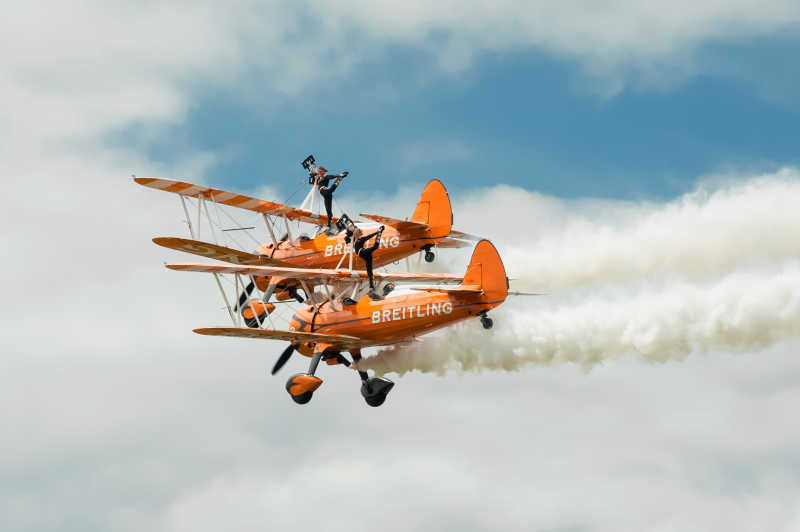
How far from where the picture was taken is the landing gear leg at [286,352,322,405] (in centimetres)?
2942

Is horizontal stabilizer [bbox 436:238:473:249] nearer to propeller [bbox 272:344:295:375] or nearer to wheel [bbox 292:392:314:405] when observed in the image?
propeller [bbox 272:344:295:375]

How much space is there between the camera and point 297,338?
29.3m

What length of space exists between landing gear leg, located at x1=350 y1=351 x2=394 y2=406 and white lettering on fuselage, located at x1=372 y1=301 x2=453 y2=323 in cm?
224

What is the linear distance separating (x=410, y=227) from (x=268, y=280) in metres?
4.54

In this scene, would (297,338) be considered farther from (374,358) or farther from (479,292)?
(479,292)

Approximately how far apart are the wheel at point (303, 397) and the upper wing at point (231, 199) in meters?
8.60

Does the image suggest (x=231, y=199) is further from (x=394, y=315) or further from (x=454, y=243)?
(x=394, y=315)

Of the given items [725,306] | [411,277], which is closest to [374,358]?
[411,277]

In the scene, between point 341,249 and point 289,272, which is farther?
point 341,249

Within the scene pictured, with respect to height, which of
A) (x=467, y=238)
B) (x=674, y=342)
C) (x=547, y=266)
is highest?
(x=467, y=238)

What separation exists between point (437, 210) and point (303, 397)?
763 centimetres

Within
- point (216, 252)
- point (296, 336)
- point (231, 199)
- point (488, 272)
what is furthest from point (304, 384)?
point (231, 199)

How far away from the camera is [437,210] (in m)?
34.6

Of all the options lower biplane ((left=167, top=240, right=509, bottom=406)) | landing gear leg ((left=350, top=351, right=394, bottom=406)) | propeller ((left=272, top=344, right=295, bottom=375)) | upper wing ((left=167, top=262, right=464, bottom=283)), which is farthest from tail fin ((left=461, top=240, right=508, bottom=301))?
propeller ((left=272, top=344, right=295, bottom=375))
